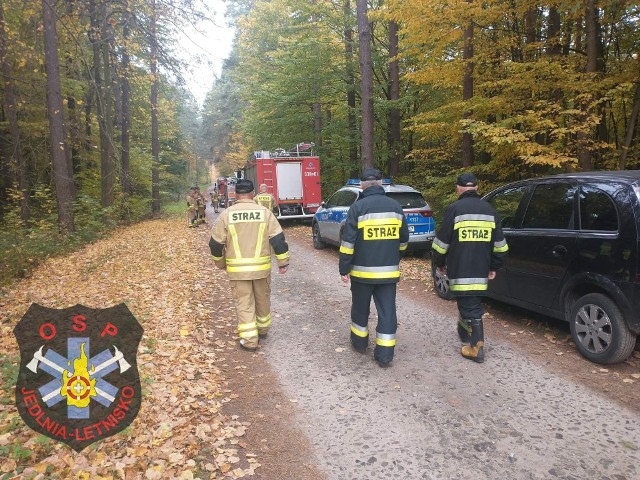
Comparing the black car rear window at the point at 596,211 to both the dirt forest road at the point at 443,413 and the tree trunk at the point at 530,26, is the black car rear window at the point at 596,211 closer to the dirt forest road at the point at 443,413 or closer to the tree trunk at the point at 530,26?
the dirt forest road at the point at 443,413

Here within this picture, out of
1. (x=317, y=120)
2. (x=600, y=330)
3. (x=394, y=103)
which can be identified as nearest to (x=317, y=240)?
(x=394, y=103)

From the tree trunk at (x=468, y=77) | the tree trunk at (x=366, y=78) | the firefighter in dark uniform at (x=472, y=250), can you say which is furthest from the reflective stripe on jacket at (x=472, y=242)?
the tree trunk at (x=366, y=78)

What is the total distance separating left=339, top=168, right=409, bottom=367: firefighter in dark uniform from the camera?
428 cm

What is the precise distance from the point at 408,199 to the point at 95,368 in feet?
23.6

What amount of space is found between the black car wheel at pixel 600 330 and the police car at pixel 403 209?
475 cm

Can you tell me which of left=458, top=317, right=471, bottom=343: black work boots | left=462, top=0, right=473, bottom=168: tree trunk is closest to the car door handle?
left=458, top=317, right=471, bottom=343: black work boots

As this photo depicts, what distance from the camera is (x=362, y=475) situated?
2787mm

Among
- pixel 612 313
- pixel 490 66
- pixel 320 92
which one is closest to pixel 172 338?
pixel 612 313

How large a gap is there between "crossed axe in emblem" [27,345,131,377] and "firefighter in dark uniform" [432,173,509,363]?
131 inches

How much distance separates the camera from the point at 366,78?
40.2 feet

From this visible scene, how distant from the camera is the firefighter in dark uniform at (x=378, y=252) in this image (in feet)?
14.0

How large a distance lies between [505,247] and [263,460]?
3206 millimetres

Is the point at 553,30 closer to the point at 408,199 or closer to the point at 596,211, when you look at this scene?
the point at 408,199

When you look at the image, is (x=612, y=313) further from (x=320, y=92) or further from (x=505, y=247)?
(x=320, y=92)
